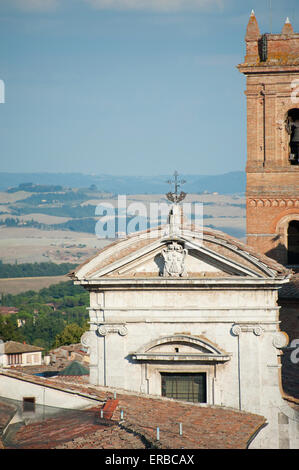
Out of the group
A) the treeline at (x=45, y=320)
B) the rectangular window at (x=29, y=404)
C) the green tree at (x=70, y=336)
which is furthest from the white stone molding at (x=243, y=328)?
the green tree at (x=70, y=336)

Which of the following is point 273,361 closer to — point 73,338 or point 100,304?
point 100,304

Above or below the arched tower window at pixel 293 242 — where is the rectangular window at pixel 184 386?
below

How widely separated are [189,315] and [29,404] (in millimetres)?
6018

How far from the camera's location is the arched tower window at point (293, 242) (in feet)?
118

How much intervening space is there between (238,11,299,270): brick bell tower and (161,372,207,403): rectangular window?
41.4ft

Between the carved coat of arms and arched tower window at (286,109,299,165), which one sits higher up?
arched tower window at (286,109,299,165)

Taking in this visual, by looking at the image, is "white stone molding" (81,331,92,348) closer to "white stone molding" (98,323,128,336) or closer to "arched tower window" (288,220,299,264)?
"white stone molding" (98,323,128,336)

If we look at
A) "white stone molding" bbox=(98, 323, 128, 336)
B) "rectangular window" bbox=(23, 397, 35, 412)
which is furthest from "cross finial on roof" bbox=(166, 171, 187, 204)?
"rectangular window" bbox=(23, 397, 35, 412)

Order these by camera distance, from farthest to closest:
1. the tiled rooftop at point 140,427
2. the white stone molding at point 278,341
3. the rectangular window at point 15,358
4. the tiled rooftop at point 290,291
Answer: the rectangular window at point 15,358 → the tiled rooftop at point 290,291 → the white stone molding at point 278,341 → the tiled rooftop at point 140,427

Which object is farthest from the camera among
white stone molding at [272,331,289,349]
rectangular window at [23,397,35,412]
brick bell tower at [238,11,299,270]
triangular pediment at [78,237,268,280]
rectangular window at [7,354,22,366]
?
rectangular window at [7,354,22,366]

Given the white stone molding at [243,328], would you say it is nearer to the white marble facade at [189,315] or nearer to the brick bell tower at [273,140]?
the white marble facade at [189,315]

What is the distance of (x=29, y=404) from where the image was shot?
18.3m

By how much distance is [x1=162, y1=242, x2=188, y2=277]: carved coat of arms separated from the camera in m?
22.8

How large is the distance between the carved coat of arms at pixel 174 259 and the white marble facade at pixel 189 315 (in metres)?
0.02
